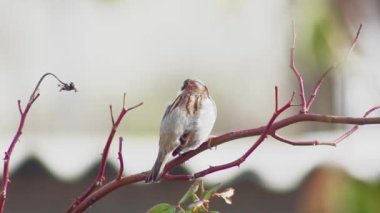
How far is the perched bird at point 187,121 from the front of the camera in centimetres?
134

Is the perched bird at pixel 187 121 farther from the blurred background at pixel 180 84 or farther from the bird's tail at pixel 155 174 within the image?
the blurred background at pixel 180 84

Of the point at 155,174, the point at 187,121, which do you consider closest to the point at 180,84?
the point at 187,121

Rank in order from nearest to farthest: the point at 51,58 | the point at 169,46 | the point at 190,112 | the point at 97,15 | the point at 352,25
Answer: the point at 190,112
the point at 352,25
the point at 51,58
the point at 97,15
the point at 169,46

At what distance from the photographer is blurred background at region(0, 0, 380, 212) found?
2.78 metres

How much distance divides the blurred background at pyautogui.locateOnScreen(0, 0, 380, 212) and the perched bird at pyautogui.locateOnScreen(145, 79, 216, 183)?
26 cm

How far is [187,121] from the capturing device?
1405mm

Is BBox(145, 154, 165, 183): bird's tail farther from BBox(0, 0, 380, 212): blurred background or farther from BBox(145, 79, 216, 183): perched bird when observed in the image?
BBox(0, 0, 380, 212): blurred background

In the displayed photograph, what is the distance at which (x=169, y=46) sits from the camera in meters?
7.17

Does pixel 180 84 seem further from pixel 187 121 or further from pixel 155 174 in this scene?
pixel 155 174

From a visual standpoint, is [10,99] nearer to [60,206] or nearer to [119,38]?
[119,38]

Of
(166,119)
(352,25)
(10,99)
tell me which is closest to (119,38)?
(10,99)

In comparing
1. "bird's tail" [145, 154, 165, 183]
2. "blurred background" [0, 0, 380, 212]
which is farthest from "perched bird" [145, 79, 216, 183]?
"blurred background" [0, 0, 380, 212]

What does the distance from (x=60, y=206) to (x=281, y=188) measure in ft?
2.00

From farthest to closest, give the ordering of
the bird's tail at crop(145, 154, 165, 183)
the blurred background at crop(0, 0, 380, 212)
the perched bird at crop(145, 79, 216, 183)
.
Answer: the blurred background at crop(0, 0, 380, 212) < the perched bird at crop(145, 79, 216, 183) < the bird's tail at crop(145, 154, 165, 183)
